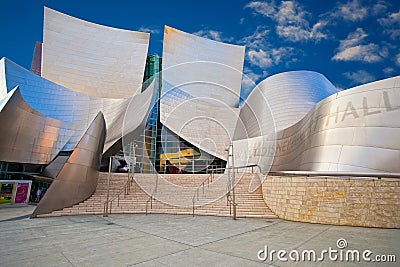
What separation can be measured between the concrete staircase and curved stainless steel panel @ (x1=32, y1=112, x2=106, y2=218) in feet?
1.22

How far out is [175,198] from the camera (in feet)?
40.3

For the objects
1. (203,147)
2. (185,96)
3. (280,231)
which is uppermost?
(185,96)

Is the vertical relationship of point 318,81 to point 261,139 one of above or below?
above

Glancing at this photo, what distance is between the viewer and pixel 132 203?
11.5m

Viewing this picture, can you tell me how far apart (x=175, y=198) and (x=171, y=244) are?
755 cm

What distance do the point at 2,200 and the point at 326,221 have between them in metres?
13.8

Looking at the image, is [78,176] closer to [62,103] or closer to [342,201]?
[342,201]

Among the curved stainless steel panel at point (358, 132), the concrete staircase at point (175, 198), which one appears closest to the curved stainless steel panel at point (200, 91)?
the concrete staircase at point (175, 198)

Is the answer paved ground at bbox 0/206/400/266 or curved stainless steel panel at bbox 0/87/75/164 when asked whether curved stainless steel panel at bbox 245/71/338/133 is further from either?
curved stainless steel panel at bbox 0/87/75/164

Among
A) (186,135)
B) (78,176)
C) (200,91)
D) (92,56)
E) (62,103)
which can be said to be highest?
(92,56)

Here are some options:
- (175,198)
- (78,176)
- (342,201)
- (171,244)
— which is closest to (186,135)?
(175,198)

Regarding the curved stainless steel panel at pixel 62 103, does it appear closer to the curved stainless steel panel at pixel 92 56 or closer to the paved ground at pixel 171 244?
the curved stainless steel panel at pixel 92 56

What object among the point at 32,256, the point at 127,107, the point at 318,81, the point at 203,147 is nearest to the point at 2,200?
the point at 32,256

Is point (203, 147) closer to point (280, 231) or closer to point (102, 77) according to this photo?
point (102, 77)
